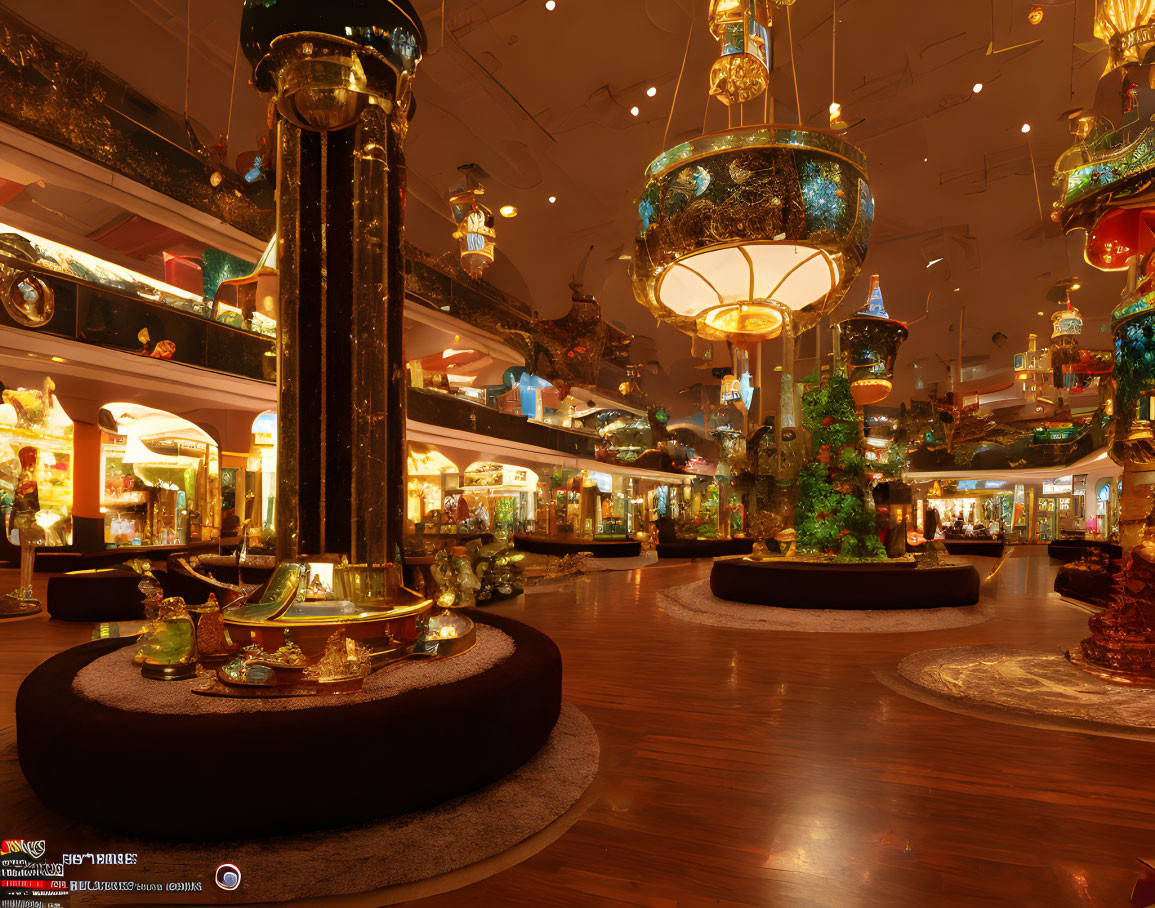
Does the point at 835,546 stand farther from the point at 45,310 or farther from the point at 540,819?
the point at 45,310

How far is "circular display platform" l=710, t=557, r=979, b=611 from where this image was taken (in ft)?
23.5

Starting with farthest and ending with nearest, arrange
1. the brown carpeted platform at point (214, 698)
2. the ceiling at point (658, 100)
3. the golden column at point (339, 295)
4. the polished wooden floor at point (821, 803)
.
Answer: the ceiling at point (658, 100)
the golden column at point (339, 295)
the brown carpeted platform at point (214, 698)
the polished wooden floor at point (821, 803)

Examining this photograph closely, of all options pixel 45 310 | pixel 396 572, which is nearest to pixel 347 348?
pixel 396 572

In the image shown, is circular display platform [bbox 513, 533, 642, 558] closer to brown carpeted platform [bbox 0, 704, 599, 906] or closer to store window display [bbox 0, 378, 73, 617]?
store window display [bbox 0, 378, 73, 617]

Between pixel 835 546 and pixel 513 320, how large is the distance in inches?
350

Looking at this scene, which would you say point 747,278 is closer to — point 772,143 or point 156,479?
point 772,143

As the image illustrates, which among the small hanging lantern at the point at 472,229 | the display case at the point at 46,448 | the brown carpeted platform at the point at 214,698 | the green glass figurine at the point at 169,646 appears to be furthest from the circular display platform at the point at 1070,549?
the display case at the point at 46,448

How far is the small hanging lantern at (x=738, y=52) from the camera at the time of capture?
3771 mm

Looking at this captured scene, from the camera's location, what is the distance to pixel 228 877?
66.2 inches

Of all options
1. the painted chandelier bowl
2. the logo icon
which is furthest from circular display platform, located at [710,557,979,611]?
the logo icon

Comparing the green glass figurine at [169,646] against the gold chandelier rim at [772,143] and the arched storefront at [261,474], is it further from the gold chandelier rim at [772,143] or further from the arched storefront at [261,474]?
the arched storefront at [261,474]

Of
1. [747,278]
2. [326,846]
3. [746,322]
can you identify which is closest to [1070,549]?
[746,322]

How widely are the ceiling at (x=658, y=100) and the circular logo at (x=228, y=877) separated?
20.6 feet

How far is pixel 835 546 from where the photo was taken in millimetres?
9500
